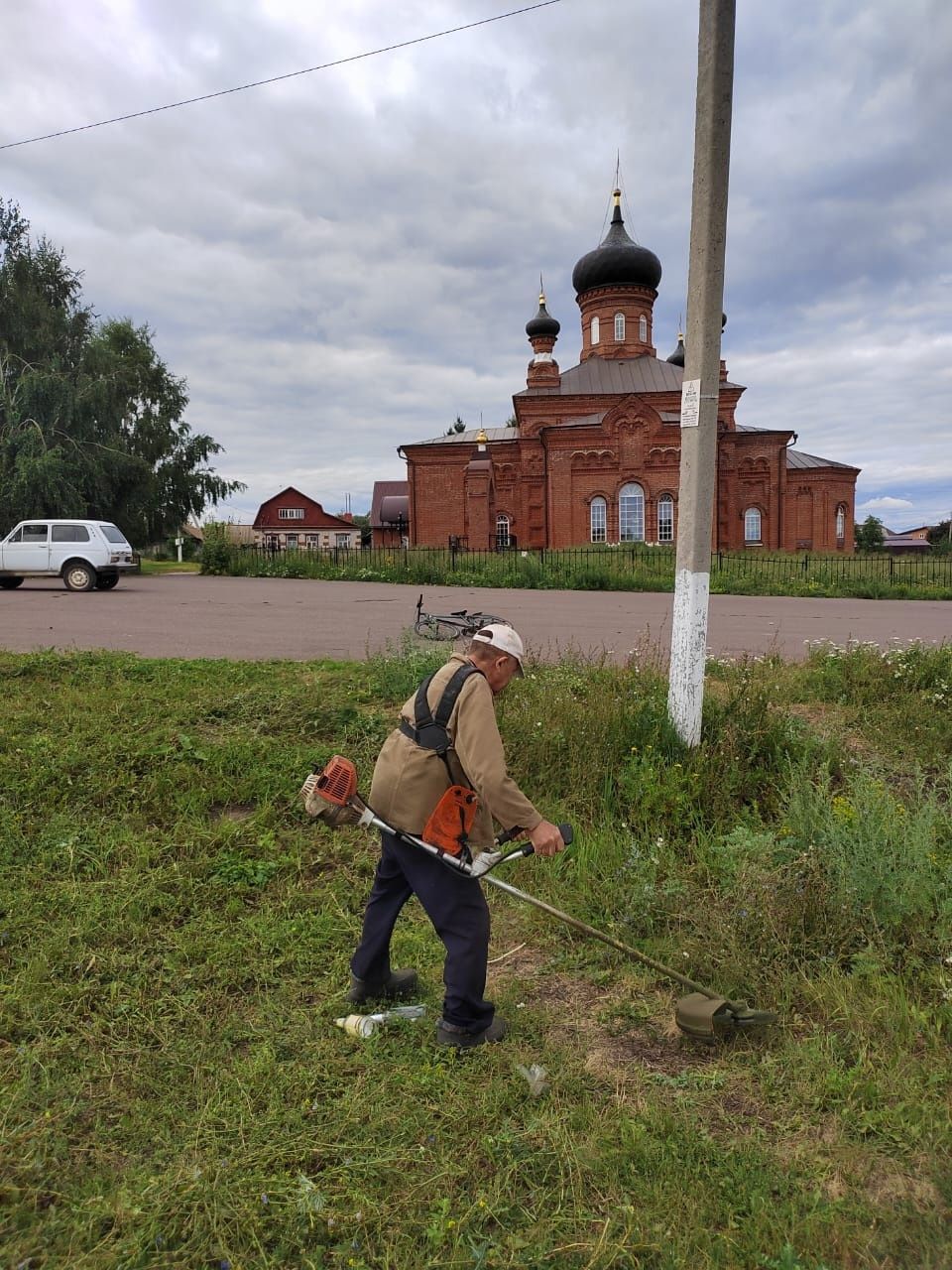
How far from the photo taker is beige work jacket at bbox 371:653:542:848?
274 cm

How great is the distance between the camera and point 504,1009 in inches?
126

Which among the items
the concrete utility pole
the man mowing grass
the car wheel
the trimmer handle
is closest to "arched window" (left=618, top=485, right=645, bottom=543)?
the car wheel

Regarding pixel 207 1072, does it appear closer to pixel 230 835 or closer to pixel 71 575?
pixel 230 835

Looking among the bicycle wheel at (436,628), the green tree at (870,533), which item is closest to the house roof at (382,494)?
the green tree at (870,533)

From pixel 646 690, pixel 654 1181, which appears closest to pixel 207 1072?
pixel 654 1181

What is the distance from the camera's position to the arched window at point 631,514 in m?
35.7

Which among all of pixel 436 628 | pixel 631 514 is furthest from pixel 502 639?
pixel 631 514

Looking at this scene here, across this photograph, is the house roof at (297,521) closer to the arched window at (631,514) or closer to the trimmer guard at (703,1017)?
the arched window at (631,514)

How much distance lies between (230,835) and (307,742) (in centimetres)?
115

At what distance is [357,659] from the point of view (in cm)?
779

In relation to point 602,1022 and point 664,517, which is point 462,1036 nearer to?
point 602,1022

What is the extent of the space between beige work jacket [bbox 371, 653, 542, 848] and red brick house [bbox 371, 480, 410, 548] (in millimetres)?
44560

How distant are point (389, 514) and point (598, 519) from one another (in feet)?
98.3

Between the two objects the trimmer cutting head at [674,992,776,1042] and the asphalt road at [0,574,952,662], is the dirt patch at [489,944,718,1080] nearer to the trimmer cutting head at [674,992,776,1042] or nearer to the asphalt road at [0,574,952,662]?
the trimmer cutting head at [674,992,776,1042]
